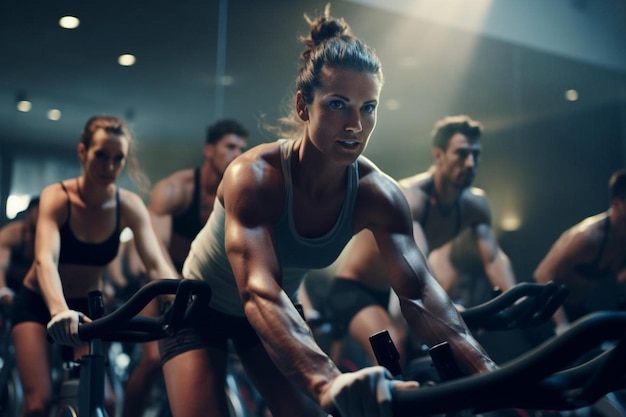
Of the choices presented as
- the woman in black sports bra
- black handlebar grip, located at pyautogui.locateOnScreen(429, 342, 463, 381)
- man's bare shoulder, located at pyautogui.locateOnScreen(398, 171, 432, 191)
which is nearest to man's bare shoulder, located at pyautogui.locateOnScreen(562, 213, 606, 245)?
man's bare shoulder, located at pyautogui.locateOnScreen(398, 171, 432, 191)

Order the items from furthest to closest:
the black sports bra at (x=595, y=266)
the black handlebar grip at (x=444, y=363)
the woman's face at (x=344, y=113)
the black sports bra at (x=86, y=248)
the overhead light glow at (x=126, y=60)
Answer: the black sports bra at (x=595, y=266) → the overhead light glow at (x=126, y=60) → the black sports bra at (x=86, y=248) → the woman's face at (x=344, y=113) → the black handlebar grip at (x=444, y=363)

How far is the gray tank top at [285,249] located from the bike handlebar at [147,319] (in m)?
0.15

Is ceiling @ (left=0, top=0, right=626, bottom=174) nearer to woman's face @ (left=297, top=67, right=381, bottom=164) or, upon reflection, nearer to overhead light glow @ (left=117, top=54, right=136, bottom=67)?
overhead light glow @ (left=117, top=54, right=136, bottom=67)

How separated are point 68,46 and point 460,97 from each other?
267cm

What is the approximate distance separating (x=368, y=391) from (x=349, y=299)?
7.46 ft

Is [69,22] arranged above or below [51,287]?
above

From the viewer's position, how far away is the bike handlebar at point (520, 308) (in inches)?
70.2

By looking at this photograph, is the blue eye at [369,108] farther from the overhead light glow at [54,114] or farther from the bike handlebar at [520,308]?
the overhead light glow at [54,114]

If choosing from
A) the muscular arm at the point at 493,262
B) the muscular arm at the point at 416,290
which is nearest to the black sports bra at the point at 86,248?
the muscular arm at the point at 416,290

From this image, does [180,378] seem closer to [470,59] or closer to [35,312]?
[35,312]

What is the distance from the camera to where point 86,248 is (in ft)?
8.72

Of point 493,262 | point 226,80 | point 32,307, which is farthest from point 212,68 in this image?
point 493,262

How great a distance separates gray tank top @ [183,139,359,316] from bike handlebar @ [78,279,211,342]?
152 mm

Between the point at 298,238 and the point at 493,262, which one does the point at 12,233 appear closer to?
the point at 298,238
